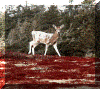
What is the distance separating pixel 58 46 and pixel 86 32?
4.20 ft

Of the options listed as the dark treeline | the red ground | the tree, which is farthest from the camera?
the tree

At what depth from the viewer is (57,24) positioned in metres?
7.04

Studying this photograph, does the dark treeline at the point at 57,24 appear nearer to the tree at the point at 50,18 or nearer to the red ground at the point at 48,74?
the tree at the point at 50,18

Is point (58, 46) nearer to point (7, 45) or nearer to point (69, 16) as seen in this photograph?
point (69, 16)

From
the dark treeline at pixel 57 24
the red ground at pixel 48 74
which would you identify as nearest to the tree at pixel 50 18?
the dark treeline at pixel 57 24

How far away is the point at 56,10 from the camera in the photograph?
280 inches

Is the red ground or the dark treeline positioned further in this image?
the dark treeline

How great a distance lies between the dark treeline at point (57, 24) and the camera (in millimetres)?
6652

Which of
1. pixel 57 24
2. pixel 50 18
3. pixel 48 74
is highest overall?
pixel 50 18

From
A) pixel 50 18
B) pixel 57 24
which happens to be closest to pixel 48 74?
pixel 57 24

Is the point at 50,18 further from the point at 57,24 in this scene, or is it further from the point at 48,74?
the point at 48,74

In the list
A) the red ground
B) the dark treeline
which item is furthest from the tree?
the red ground

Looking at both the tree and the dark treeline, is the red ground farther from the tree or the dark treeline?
the tree

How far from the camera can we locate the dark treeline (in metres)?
6.65
